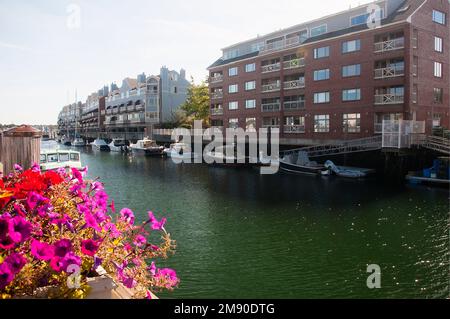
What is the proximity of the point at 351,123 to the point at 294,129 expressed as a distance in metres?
8.67

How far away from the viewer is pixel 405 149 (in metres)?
34.1

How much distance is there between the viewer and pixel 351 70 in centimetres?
4169

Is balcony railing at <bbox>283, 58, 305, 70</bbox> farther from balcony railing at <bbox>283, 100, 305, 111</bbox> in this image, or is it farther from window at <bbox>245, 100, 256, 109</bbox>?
window at <bbox>245, 100, 256, 109</bbox>

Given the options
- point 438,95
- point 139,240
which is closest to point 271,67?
point 438,95

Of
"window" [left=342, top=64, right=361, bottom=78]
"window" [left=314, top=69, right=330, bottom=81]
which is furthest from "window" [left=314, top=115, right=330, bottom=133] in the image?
"window" [left=342, top=64, right=361, bottom=78]

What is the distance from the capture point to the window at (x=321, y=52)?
1743 inches

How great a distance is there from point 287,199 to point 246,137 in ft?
98.6

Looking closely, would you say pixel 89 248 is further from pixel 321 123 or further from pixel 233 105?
pixel 233 105

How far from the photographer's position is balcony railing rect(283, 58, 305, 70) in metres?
47.5

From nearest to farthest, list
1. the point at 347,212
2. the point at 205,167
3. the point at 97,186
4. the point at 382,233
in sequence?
the point at 97,186
the point at 382,233
the point at 347,212
the point at 205,167

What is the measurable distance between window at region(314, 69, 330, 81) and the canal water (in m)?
17.2

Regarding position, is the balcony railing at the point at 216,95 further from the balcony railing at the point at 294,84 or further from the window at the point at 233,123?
the balcony railing at the point at 294,84
